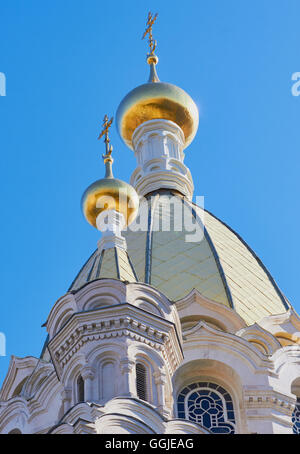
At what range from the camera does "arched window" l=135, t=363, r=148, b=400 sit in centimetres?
1973

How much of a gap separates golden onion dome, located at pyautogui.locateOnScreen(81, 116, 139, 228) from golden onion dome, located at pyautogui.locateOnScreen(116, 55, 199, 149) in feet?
22.5

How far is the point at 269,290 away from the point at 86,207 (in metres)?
3.59

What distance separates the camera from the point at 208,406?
22.0 meters

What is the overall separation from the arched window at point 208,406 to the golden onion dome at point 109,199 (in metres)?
2.86

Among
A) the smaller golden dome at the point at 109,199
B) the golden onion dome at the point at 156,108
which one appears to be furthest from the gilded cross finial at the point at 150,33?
the smaller golden dome at the point at 109,199

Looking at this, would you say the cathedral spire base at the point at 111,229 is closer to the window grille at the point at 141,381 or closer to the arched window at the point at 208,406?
the arched window at the point at 208,406

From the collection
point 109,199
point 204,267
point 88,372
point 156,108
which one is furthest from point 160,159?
point 88,372

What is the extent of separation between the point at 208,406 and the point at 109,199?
376 cm

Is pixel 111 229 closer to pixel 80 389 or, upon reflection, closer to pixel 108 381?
pixel 80 389

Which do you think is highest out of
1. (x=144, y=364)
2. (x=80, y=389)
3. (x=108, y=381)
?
(x=144, y=364)

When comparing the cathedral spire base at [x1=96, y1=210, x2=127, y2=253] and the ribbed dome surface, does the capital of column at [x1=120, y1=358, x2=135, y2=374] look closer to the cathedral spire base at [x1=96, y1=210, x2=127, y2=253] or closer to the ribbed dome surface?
the cathedral spire base at [x1=96, y1=210, x2=127, y2=253]

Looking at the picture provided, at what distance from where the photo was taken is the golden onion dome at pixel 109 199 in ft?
76.0
